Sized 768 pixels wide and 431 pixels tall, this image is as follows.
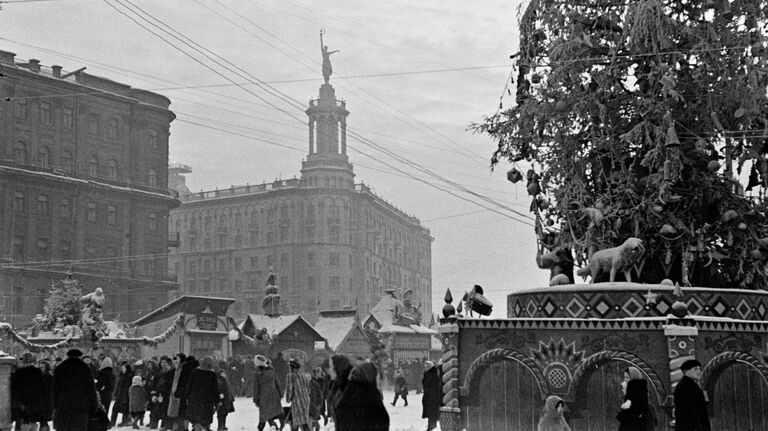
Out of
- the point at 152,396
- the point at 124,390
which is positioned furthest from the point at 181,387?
the point at 124,390

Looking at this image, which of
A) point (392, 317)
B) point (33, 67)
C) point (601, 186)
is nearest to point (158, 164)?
point (33, 67)

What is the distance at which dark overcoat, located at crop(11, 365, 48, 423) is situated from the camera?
606 inches

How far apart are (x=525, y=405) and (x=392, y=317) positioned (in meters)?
39.2

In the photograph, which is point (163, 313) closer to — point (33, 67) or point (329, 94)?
point (33, 67)

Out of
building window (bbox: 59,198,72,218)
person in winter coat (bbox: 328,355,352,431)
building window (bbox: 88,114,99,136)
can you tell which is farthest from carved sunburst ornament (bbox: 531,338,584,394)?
building window (bbox: 88,114,99,136)

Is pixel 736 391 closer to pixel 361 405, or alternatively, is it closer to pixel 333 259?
pixel 361 405

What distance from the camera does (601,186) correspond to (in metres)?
16.8

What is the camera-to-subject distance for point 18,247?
61719mm

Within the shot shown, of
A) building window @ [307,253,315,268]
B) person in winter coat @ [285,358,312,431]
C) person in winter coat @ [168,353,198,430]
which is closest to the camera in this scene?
person in winter coat @ [285,358,312,431]

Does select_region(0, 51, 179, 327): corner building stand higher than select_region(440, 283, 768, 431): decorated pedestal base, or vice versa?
select_region(0, 51, 179, 327): corner building

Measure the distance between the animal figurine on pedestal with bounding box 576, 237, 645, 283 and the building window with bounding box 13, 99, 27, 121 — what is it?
5438 centimetres

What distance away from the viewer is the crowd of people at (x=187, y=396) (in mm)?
9242

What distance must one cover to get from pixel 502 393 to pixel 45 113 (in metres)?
56.1

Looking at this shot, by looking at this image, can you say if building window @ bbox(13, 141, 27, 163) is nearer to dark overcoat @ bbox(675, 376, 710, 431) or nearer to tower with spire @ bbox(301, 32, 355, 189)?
tower with spire @ bbox(301, 32, 355, 189)
